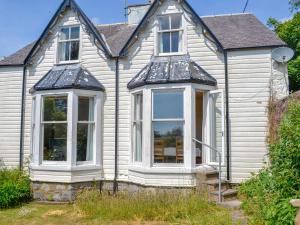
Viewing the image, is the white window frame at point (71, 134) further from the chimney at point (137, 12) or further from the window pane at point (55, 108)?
the chimney at point (137, 12)

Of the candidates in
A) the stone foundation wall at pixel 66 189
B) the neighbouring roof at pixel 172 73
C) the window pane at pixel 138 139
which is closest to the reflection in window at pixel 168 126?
the neighbouring roof at pixel 172 73

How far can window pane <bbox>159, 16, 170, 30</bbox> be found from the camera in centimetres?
1273

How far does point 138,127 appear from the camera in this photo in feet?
40.8

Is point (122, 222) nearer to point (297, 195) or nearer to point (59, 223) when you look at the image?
point (59, 223)

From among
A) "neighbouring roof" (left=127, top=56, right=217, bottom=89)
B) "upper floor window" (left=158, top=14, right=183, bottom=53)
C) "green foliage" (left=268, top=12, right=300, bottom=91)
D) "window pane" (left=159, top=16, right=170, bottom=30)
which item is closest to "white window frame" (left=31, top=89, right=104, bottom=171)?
"neighbouring roof" (left=127, top=56, right=217, bottom=89)

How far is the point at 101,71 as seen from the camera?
13.4 metres

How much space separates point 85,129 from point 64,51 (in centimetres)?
340

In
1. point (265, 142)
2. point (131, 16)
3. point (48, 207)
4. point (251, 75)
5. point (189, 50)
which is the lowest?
point (48, 207)

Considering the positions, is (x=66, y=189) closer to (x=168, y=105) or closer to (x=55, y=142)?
(x=55, y=142)

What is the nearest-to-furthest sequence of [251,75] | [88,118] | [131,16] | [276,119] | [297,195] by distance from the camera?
[297,195]
[276,119]
[251,75]
[88,118]
[131,16]

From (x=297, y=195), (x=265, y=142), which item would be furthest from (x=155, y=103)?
(x=297, y=195)

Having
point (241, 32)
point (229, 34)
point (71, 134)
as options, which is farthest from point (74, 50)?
point (241, 32)

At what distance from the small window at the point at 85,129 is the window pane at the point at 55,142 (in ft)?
1.73

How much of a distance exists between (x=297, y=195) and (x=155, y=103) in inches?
226
